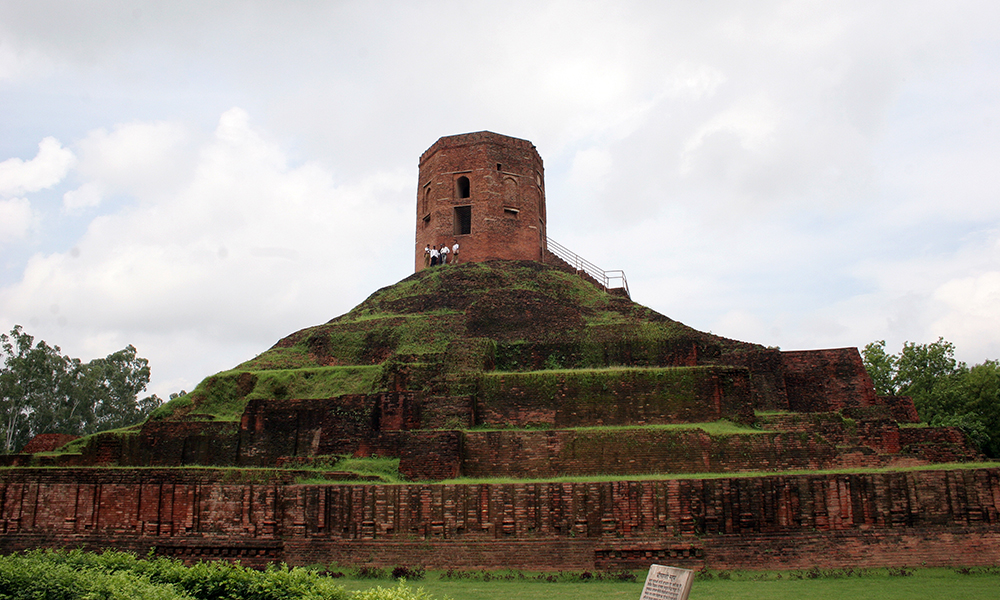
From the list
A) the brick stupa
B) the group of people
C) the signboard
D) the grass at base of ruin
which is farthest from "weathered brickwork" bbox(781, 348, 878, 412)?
Result: the signboard

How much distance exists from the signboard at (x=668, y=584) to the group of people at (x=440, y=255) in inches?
761

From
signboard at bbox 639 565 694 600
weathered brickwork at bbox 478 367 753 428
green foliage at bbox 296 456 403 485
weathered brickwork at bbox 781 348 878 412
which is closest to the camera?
signboard at bbox 639 565 694 600

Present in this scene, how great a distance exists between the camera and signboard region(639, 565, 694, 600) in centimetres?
526

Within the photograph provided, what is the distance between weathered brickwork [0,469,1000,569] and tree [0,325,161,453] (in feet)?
77.0

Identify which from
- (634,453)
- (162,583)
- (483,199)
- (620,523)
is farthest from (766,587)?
(483,199)

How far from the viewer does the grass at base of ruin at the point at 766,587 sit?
9125mm

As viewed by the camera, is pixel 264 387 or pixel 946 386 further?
pixel 946 386

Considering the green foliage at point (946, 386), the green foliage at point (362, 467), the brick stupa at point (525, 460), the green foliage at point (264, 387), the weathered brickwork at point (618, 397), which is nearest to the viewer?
the brick stupa at point (525, 460)

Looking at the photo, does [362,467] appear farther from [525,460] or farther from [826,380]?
[826,380]

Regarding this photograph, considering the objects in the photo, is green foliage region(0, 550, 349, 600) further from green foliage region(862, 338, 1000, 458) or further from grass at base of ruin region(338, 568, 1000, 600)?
green foliage region(862, 338, 1000, 458)

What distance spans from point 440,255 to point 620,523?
581 inches

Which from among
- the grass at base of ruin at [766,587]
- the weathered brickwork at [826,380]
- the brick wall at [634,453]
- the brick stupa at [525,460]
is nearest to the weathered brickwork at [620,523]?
the brick stupa at [525,460]

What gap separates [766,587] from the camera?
9766 mm

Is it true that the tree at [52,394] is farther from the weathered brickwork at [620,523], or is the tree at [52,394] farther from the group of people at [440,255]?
the weathered brickwork at [620,523]
